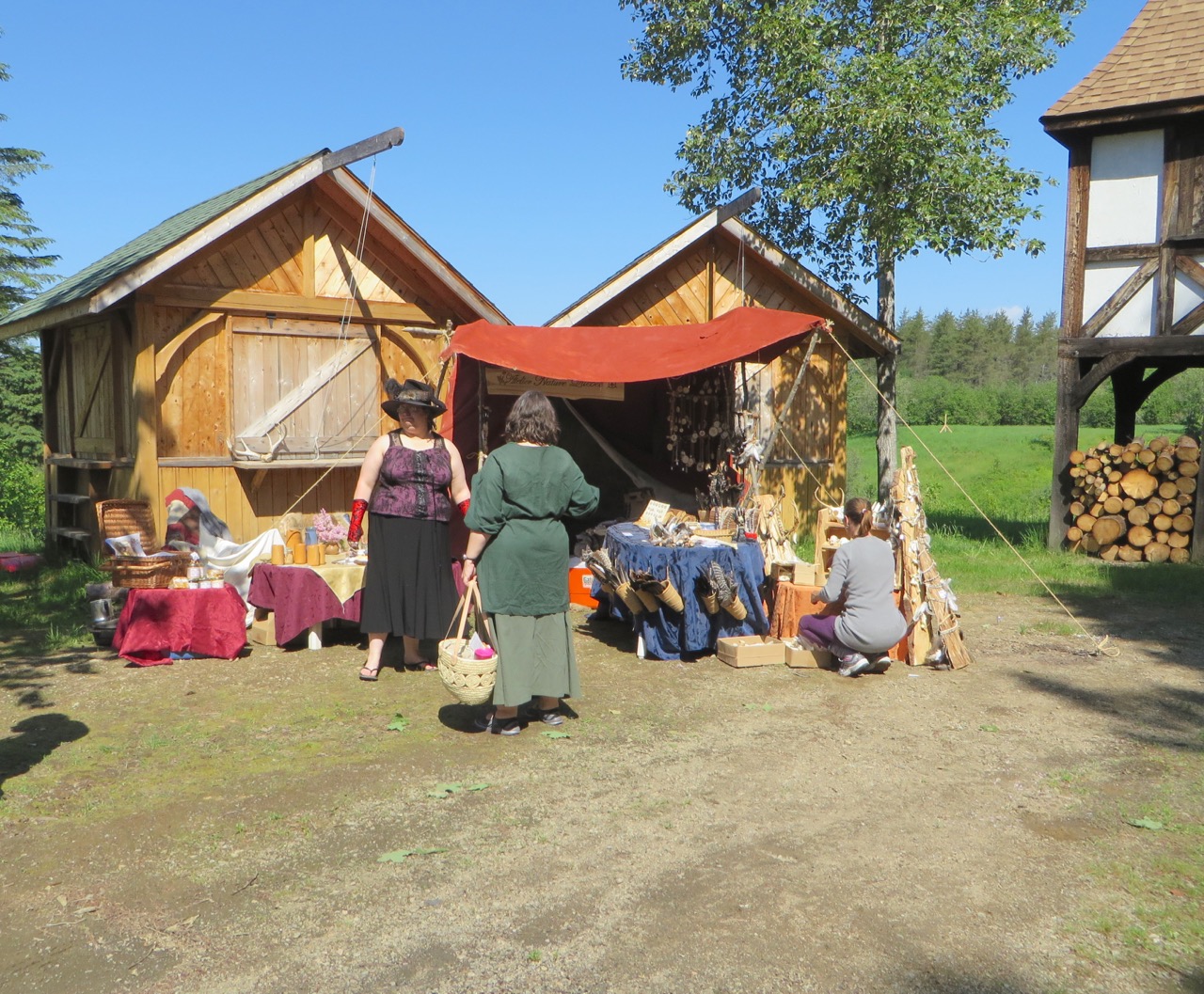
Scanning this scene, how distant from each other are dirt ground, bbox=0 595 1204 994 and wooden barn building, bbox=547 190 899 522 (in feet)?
18.0

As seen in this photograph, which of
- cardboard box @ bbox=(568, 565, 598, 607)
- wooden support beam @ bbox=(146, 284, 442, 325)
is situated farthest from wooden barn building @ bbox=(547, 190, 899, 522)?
cardboard box @ bbox=(568, 565, 598, 607)

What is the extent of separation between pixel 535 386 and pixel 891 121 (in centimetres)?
557

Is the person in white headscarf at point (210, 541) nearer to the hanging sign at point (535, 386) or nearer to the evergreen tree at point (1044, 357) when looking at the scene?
the hanging sign at point (535, 386)

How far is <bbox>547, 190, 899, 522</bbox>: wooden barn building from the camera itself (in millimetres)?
10898

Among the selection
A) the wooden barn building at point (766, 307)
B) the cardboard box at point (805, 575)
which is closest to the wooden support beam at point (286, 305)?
the wooden barn building at point (766, 307)

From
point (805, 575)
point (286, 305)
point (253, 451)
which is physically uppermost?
point (286, 305)

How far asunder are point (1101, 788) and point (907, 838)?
118 cm

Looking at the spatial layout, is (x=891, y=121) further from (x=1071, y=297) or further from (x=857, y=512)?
(x=857, y=512)

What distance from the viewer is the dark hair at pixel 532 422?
529 cm

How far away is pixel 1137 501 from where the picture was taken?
1199cm

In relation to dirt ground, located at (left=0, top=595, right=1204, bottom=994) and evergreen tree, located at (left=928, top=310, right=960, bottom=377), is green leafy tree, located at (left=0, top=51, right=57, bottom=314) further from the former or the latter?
evergreen tree, located at (left=928, top=310, right=960, bottom=377)

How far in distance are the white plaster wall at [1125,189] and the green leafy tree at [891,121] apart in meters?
0.70

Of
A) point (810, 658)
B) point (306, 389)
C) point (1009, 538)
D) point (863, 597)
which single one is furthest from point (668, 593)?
point (1009, 538)

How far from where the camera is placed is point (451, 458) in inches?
260
